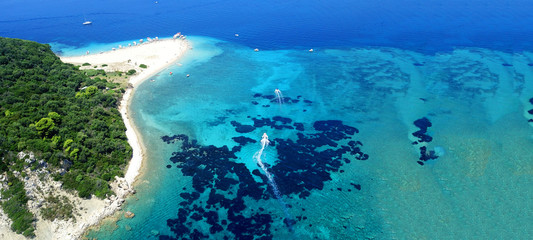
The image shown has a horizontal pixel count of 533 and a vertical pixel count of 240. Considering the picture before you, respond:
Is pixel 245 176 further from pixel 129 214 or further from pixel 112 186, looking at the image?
pixel 112 186

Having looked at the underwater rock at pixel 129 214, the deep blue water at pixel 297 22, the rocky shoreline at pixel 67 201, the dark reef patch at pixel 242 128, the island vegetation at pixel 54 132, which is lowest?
the underwater rock at pixel 129 214

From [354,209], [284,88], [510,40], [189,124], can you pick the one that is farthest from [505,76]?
[189,124]

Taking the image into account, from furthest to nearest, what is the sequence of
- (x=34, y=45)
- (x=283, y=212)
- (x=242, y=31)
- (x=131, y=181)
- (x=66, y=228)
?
1. (x=242, y=31)
2. (x=34, y=45)
3. (x=131, y=181)
4. (x=283, y=212)
5. (x=66, y=228)

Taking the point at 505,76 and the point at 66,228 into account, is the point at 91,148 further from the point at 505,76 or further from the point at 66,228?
the point at 505,76

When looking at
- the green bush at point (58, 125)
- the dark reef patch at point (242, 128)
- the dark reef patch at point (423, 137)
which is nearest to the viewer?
the green bush at point (58, 125)

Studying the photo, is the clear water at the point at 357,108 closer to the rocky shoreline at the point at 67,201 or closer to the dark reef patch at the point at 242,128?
the dark reef patch at the point at 242,128

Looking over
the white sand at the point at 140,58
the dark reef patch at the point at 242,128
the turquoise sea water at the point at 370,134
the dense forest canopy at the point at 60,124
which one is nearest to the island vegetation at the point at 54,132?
the dense forest canopy at the point at 60,124

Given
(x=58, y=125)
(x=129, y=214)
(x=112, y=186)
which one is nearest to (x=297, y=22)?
(x=58, y=125)
